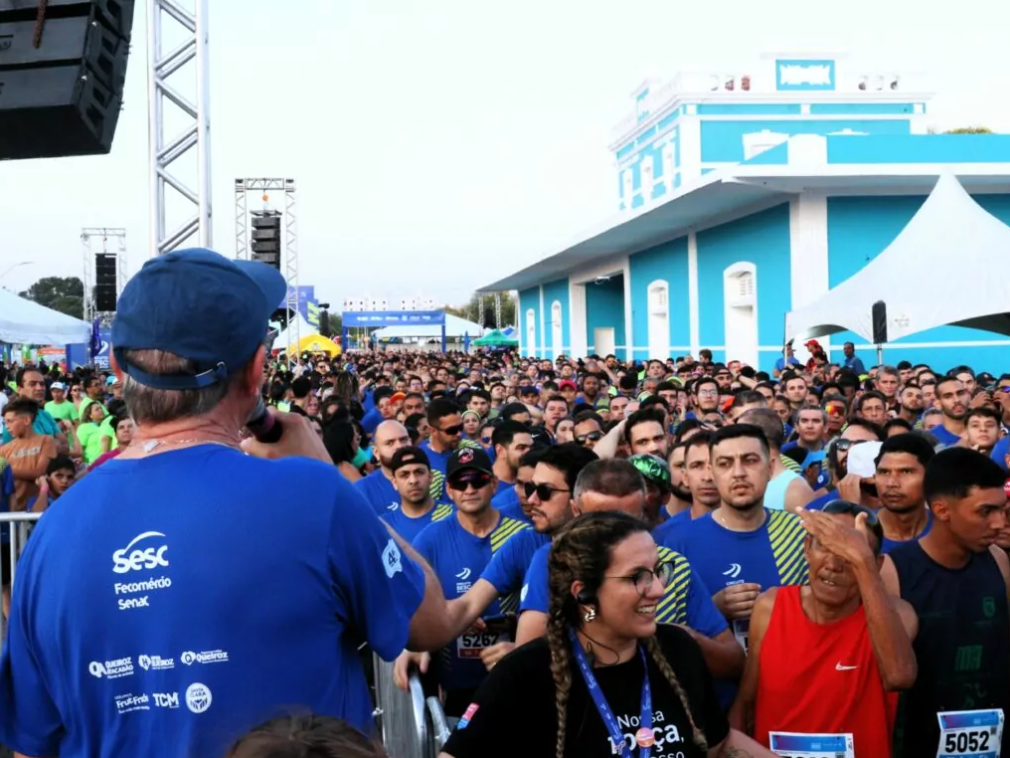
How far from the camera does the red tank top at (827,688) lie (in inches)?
143

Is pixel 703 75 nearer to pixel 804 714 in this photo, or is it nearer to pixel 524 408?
pixel 524 408

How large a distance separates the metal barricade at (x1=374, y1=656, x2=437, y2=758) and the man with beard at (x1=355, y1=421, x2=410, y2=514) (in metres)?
2.15

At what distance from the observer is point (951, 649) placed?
4.02 m

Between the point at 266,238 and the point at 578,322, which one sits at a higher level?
the point at 578,322

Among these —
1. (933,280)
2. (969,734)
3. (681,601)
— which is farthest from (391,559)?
(933,280)

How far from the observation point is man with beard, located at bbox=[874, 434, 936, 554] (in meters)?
5.33

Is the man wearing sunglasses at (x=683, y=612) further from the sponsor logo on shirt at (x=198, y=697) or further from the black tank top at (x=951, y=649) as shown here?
the sponsor logo on shirt at (x=198, y=697)

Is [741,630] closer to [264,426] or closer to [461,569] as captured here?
[461,569]

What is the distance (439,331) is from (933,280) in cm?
6924

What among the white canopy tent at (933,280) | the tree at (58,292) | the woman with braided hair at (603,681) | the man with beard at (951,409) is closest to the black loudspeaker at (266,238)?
the man with beard at (951,409)

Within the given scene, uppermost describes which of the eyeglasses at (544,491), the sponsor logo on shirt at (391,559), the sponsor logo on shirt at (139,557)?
the sponsor logo on shirt at (139,557)

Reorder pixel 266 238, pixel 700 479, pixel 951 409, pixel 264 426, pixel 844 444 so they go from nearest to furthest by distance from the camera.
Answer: pixel 264 426
pixel 700 479
pixel 844 444
pixel 951 409
pixel 266 238

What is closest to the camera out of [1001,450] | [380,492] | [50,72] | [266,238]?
[50,72]

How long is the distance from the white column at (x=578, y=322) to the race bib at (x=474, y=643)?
134ft
